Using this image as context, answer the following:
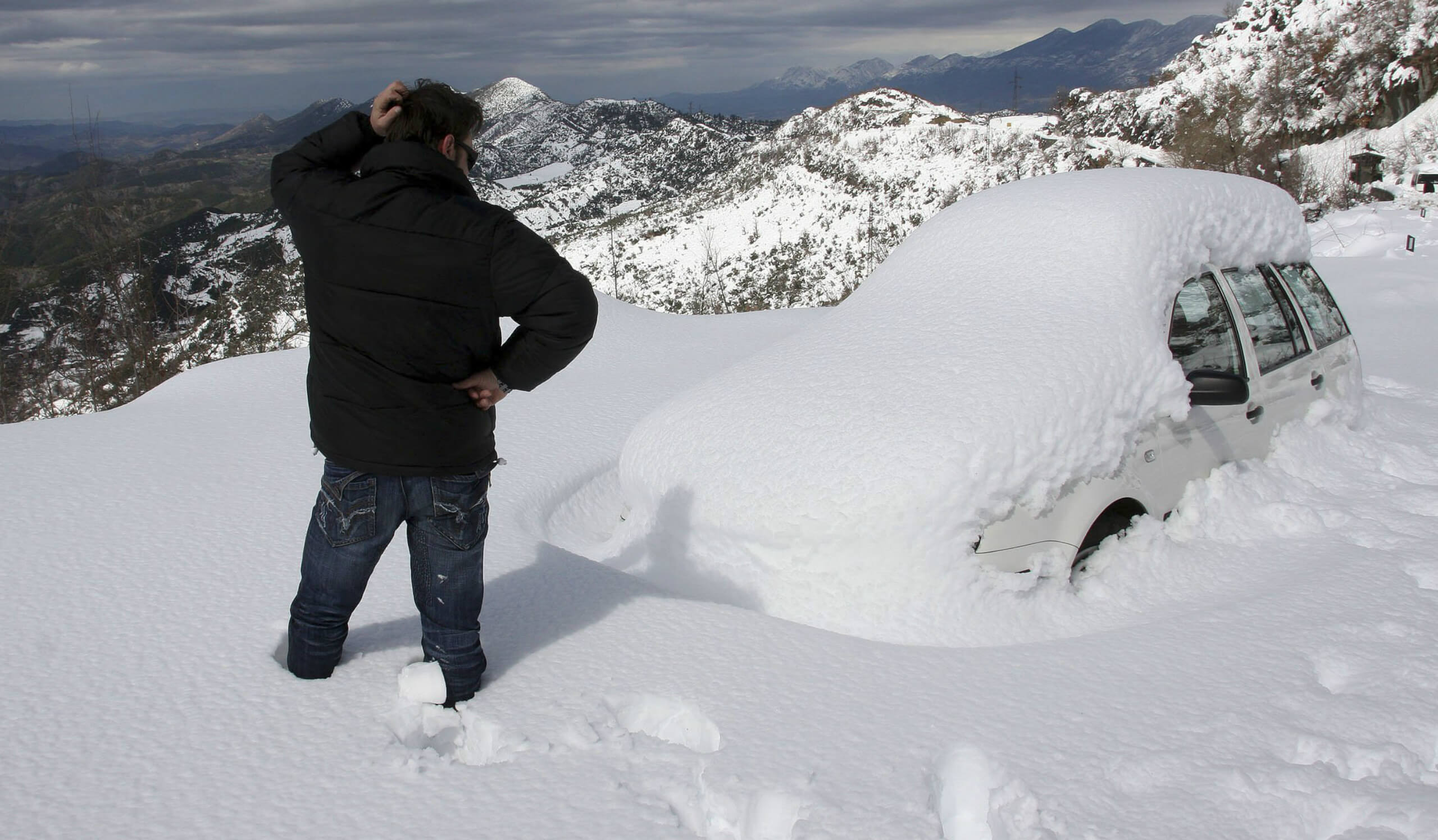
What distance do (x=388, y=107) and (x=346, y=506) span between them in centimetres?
99

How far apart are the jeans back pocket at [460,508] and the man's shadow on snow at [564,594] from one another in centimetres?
47

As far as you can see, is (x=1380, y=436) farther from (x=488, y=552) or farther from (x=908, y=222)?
(x=908, y=222)

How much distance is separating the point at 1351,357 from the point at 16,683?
559 cm

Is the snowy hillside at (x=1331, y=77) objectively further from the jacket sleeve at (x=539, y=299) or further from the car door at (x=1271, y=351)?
the jacket sleeve at (x=539, y=299)

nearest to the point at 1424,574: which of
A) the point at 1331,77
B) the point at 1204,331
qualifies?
the point at 1204,331

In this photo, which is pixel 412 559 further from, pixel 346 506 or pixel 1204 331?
pixel 1204 331

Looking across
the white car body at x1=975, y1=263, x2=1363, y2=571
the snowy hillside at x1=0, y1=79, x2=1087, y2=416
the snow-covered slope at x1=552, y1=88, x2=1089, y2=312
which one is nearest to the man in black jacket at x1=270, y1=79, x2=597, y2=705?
the white car body at x1=975, y1=263, x2=1363, y2=571

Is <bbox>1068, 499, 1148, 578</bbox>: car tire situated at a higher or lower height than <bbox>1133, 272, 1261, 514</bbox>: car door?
lower

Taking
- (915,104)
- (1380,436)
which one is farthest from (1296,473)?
(915,104)

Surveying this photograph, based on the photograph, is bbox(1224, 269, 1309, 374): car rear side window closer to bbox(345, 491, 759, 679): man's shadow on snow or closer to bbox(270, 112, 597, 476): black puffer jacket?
bbox(345, 491, 759, 679): man's shadow on snow

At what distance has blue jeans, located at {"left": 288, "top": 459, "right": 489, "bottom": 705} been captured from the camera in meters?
2.17

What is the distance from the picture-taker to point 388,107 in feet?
6.98

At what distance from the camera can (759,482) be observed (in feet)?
9.81

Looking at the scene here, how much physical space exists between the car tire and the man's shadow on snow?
1149 millimetres
